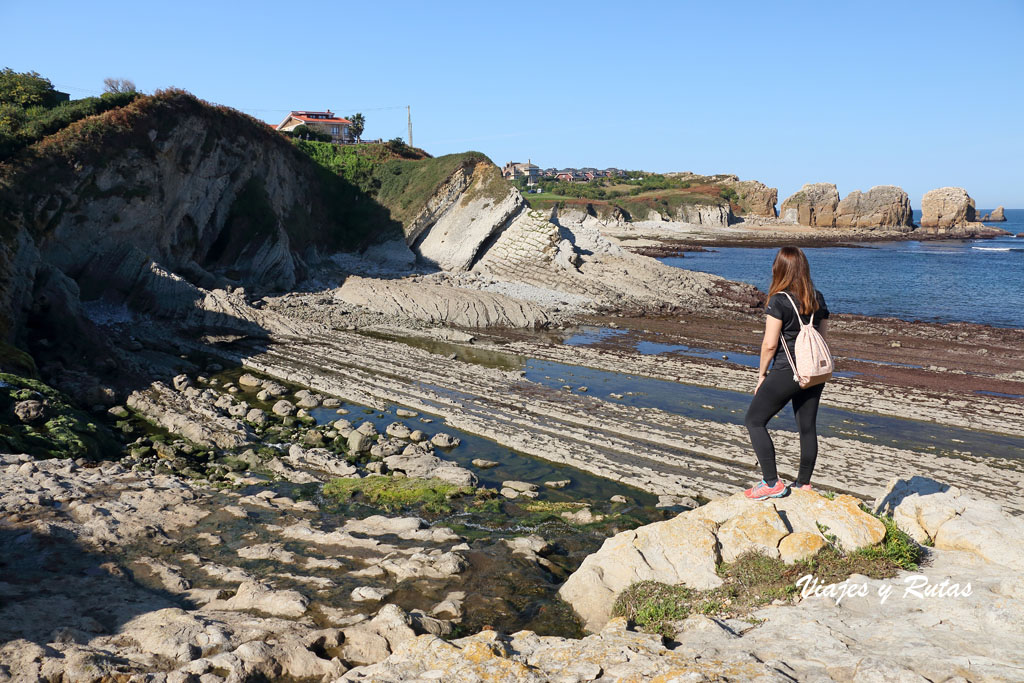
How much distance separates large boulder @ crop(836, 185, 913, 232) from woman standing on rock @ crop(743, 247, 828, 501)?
402 feet

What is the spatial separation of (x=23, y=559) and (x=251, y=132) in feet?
112

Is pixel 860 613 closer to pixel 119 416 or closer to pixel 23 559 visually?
pixel 23 559

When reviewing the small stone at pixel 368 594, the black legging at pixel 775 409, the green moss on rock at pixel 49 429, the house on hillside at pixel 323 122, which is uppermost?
the house on hillside at pixel 323 122

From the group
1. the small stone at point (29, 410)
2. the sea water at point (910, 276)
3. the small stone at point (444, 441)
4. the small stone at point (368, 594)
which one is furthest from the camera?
the sea water at point (910, 276)

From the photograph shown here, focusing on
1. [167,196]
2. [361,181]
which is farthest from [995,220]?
[167,196]

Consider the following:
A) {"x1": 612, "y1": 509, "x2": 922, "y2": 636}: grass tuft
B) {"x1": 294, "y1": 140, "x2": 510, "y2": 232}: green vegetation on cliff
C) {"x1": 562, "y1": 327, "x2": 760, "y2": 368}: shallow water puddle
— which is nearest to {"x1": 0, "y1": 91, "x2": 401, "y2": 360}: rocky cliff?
{"x1": 294, "y1": 140, "x2": 510, "y2": 232}: green vegetation on cliff

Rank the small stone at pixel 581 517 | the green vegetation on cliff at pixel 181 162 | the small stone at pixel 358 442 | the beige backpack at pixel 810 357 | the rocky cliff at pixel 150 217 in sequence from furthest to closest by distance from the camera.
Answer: the green vegetation on cliff at pixel 181 162 → the rocky cliff at pixel 150 217 → the small stone at pixel 358 442 → the small stone at pixel 581 517 → the beige backpack at pixel 810 357

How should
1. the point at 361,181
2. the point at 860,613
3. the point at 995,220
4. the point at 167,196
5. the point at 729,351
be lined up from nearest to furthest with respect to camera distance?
the point at 860,613 < the point at 729,351 < the point at 167,196 < the point at 361,181 < the point at 995,220

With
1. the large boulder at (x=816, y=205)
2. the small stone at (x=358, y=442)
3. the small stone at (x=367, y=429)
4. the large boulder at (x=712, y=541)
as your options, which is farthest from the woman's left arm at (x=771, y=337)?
the large boulder at (x=816, y=205)

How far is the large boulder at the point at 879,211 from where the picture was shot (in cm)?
11312

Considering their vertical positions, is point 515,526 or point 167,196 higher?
point 167,196

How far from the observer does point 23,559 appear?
286 inches

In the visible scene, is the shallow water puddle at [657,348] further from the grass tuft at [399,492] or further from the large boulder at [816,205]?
the large boulder at [816,205]

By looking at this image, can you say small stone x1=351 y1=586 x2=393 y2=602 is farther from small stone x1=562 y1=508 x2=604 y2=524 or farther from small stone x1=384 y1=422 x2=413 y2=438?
small stone x1=384 y1=422 x2=413 y2=438
